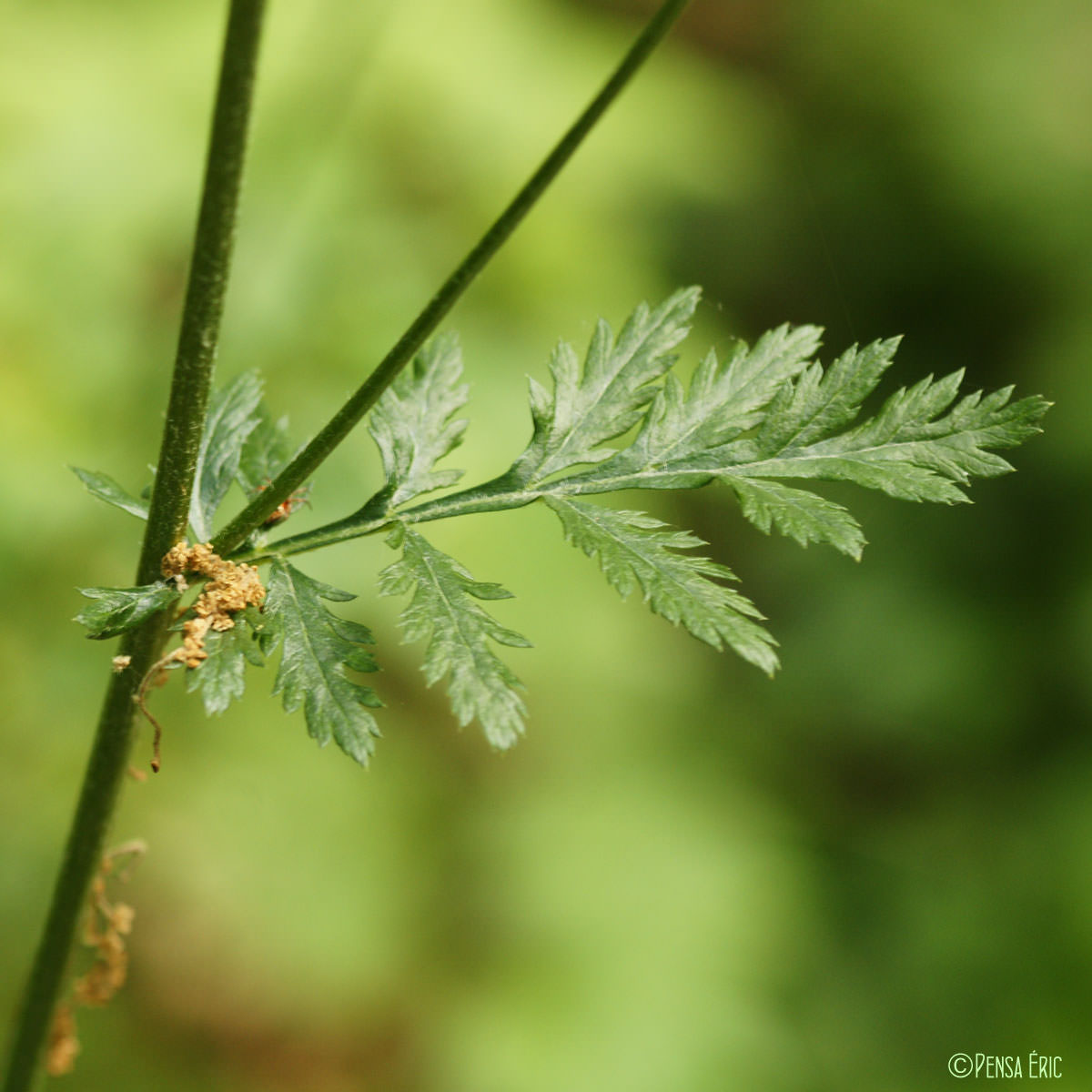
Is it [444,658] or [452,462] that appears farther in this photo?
[452,462]

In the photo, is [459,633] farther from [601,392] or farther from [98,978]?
[98,978]

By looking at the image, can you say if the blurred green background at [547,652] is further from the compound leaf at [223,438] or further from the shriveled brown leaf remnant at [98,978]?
the compound leaf at [223,438]

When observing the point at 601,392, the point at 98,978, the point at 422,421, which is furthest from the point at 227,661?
the point at 98,978

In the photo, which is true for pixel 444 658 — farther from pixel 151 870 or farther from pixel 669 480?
pixel 151 870

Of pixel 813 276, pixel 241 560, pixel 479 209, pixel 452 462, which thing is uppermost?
pixel 813 276

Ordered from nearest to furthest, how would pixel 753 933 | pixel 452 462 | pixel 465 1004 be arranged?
pixel 452 462
pixel 465 1004
pixel 753 933

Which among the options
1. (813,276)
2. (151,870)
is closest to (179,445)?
(151,870)

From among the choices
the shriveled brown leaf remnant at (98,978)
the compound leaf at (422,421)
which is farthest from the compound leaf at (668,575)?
the shriveled brown leaf remnant at (98,978)
